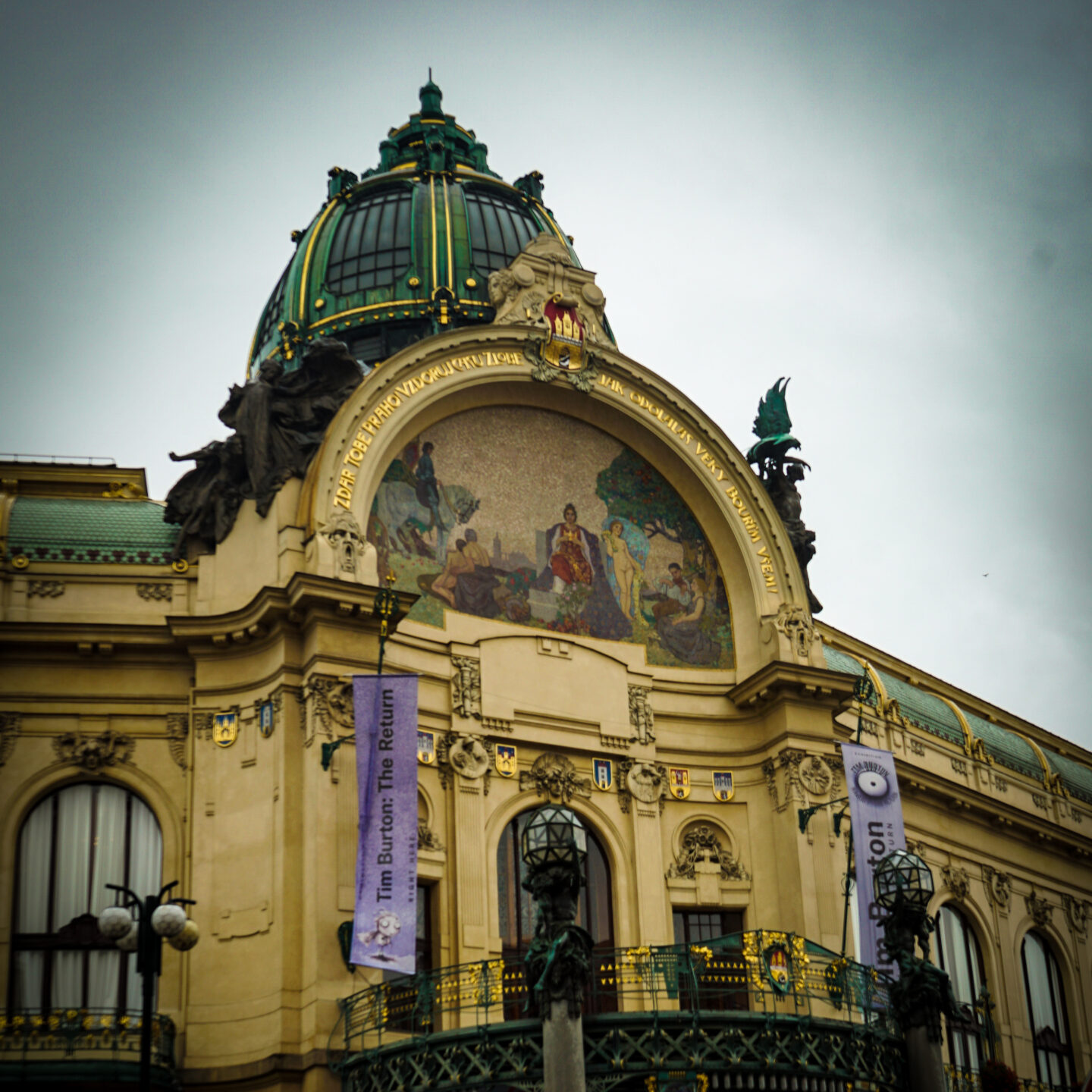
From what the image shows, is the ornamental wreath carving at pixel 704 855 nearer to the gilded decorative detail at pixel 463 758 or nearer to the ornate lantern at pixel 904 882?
the gilded decorative detail at pixel 463 758

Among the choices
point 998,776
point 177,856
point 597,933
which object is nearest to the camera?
point 177,856

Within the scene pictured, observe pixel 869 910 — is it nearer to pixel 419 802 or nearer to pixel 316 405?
pixel 419 802

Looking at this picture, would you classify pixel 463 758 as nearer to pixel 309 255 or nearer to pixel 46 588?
pixel 46 588

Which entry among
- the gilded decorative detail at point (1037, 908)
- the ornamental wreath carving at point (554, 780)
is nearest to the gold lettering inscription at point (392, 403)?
the ornamental wreath carving at point (554, 780)

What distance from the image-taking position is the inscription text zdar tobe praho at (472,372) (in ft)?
98.5

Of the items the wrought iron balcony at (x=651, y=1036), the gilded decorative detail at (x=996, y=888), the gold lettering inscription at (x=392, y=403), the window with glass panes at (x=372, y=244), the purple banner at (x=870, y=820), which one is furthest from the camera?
the gilded decorative detail at (x=996, y=888)

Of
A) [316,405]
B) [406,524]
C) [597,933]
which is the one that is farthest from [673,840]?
[316,405]

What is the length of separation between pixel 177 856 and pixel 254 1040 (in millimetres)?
3226

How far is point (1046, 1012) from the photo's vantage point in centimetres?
3875

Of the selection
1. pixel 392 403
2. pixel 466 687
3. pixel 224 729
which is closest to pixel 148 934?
Answer: pixel 224 729

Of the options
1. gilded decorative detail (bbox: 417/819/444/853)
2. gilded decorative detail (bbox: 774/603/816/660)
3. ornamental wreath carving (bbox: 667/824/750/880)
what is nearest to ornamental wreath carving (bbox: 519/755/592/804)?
gilded decorative detail (bbox: 417/819/444/853)

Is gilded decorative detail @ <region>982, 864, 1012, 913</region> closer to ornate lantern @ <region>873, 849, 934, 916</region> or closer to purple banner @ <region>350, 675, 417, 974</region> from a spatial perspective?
ornate lantern @ <region>873, 849, 934, 916</region>

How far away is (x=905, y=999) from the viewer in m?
25.0

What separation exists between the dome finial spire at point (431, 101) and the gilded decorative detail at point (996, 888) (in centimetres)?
1947
